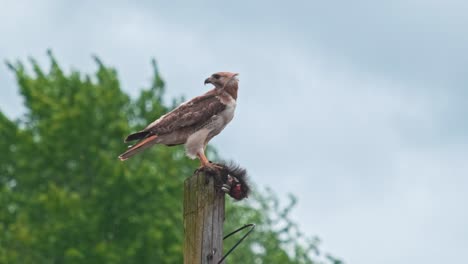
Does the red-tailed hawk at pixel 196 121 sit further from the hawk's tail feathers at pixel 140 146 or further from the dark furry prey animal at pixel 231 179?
the dark furry prey animal at pixel 231 179

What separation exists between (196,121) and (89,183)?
80.3 feet

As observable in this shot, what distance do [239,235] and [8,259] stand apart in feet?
30.2

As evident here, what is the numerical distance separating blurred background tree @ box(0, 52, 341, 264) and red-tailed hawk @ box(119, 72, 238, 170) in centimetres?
2031

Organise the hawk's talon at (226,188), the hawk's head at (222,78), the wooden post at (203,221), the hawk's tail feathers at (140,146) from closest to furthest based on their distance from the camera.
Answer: the wooden post at (203,221) < the hawk's talon at (226,188) < the hawk's tail feathers at (140,146) < the hawk's head at (222,78)

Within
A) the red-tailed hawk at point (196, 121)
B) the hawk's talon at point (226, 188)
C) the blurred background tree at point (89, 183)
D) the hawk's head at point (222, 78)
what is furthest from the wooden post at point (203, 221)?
the blurred background tree at point (89, 183)

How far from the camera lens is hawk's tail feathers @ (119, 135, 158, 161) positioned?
12.1 m

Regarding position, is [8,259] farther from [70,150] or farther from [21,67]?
[21,67]

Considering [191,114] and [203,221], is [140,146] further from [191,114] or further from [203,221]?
[203,221]

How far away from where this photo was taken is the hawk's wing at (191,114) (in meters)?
12.1

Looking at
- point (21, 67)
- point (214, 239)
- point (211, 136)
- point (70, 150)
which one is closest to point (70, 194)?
point (70, 150)

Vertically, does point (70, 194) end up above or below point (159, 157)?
below

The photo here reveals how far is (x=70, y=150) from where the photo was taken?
36.3 meters

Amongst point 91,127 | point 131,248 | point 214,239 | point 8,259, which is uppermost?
point 91,127

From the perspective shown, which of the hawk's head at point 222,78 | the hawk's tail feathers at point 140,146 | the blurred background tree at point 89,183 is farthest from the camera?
the blurred background tree at point 89,183
